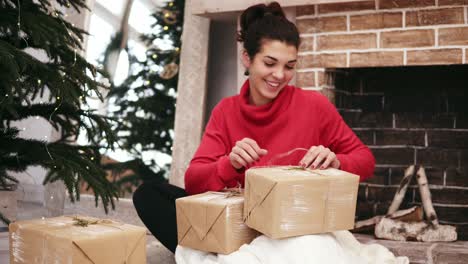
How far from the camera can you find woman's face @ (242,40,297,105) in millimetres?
2115

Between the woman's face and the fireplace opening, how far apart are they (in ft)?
3.26

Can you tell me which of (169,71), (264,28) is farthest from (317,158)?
(169,71)

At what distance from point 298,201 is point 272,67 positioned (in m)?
0.58

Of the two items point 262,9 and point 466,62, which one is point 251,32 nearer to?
point 262,9

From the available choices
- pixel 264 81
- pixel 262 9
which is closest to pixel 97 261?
pixel 264 81

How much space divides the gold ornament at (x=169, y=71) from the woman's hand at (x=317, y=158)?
82.1 inches

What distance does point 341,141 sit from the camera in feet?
7.09

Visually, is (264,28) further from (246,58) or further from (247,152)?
(247,152)

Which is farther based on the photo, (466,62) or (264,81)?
(466,62)

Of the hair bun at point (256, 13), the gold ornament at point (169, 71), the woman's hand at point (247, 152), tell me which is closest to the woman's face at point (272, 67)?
the hair bun at point (256, 13)

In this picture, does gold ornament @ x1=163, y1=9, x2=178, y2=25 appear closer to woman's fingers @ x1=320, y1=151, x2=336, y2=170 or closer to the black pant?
the black pant

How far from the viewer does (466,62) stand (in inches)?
110

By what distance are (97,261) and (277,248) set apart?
1.51ft

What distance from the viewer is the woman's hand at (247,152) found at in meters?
1.83
